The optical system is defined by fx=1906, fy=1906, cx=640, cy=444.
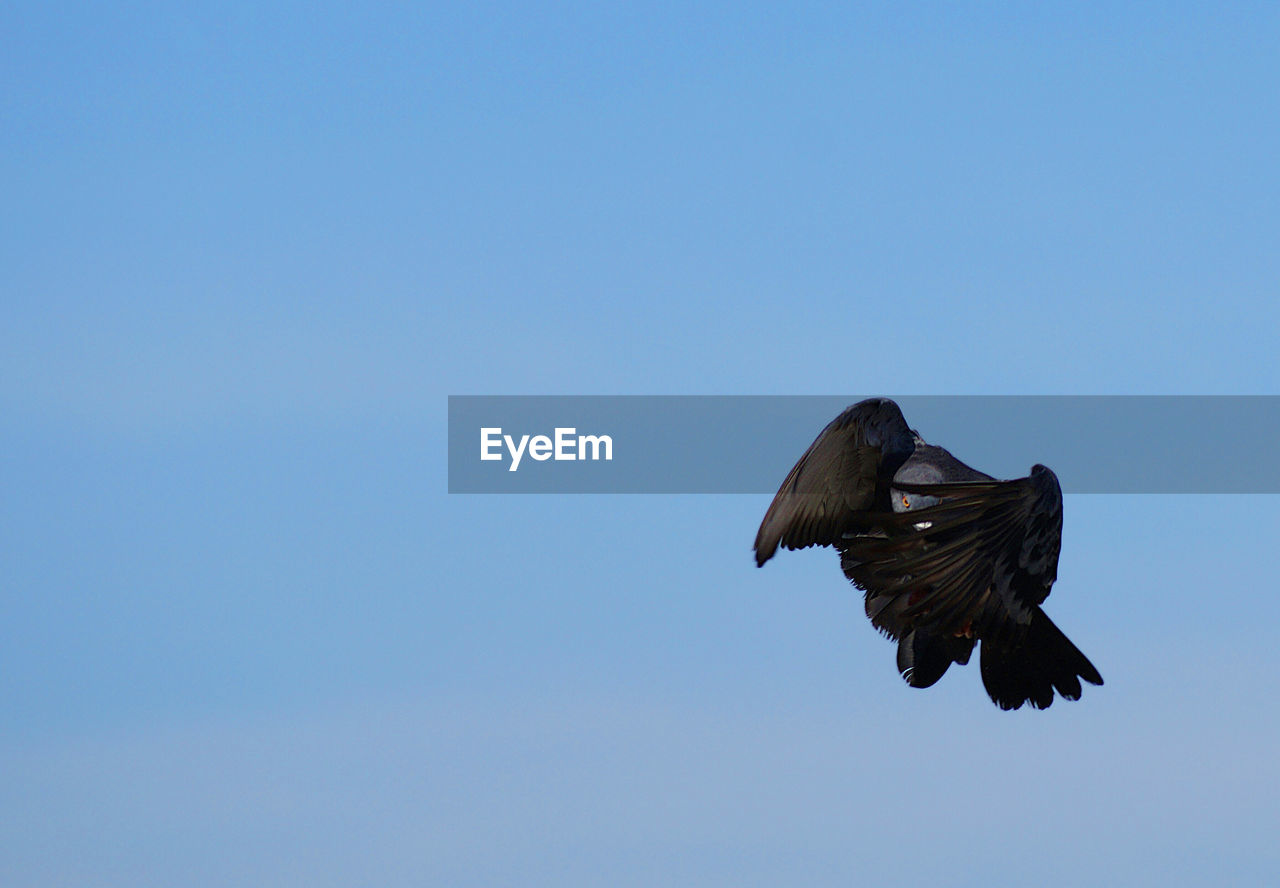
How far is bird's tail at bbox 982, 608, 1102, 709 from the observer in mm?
16750

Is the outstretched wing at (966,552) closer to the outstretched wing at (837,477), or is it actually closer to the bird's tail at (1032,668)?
the bird's tail at (1032,668)

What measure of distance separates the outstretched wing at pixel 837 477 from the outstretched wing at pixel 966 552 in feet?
3.58

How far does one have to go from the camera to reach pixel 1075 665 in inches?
667

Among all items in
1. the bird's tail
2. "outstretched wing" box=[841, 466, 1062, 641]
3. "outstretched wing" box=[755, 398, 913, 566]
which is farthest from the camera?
"outstretched wing" box=[755, 398, 913, 566]

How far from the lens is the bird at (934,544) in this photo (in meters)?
15.4

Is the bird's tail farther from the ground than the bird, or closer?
closer

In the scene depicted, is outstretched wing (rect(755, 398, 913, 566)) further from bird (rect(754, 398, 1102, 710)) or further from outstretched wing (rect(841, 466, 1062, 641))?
outstretched wing (rect(841, 466, 1062, 641))

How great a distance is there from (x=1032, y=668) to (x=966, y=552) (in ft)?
6.48

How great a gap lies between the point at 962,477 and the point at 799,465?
161cm

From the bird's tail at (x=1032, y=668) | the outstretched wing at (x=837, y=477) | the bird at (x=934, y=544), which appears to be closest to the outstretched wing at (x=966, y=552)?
the bird at (x=934, y=544)

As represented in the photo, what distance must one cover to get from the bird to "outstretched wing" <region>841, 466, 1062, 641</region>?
0.01 m

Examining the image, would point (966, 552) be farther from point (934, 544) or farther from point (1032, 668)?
point (1032, 668)

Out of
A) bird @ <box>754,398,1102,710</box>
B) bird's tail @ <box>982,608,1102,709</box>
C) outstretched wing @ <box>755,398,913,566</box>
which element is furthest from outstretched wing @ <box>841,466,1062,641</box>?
outstretched wing @ <box>755,398,913,566</box>

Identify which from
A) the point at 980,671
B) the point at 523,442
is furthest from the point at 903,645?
the point at 523,442
